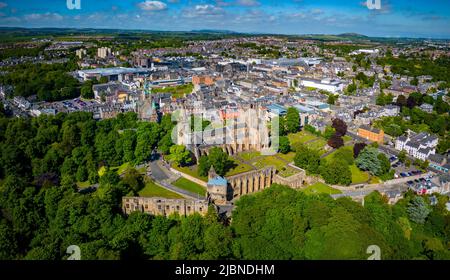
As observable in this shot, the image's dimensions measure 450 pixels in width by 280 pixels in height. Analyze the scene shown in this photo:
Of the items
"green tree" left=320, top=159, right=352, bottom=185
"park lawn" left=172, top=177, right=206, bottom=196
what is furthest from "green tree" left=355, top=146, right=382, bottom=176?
"park lawn" left=172, top=177, right=206, bottom=196

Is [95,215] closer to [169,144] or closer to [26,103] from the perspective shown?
[169,144]

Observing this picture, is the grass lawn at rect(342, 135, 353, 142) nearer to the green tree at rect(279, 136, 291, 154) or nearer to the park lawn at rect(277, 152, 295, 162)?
the park lawn at rect(277, 152, 295, 162)

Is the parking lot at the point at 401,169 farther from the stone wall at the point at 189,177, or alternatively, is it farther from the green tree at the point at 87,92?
the green tree at the point at 87,92

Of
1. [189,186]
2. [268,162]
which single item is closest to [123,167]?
[189,186]

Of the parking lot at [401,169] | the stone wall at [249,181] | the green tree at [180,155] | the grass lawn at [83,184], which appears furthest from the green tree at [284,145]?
the grass lawn at [83,184]

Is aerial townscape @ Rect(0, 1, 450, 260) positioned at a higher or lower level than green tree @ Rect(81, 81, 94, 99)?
lower

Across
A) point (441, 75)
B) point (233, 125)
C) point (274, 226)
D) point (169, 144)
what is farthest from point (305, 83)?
point (274, 226)

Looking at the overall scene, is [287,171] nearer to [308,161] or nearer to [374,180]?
[308,161]
